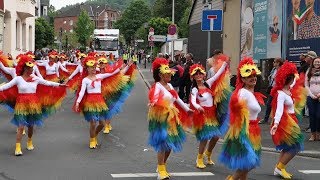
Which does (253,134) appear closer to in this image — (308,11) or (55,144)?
(55,144)

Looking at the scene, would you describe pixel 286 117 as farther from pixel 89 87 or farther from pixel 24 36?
pixel 24 36

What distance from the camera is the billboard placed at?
60.0ft

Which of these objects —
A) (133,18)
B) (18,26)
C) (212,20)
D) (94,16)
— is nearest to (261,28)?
(212,20)

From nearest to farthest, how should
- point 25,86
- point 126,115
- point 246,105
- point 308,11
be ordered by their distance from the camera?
1. point 246,105
2. point 25,86
3. point 308,11
4. point 126,115

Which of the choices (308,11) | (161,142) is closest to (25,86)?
(161,142)

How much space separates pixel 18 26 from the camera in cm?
4244

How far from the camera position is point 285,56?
17.6 metres

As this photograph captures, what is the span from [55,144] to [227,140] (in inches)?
214

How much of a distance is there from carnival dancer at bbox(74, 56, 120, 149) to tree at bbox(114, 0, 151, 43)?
11114 cm

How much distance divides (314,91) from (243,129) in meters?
5.83

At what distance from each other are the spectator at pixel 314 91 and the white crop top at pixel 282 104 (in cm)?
407

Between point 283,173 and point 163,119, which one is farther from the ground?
point 163,119

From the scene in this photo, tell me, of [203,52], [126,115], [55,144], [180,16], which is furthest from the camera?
[180,16]

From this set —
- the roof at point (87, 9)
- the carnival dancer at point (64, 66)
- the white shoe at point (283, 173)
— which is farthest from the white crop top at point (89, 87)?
the roof at point (87, 9)
